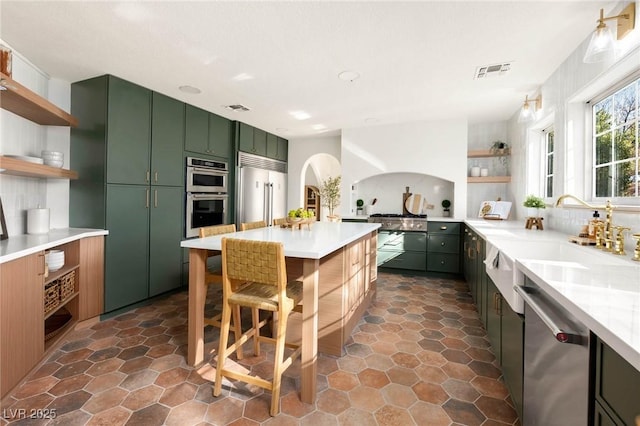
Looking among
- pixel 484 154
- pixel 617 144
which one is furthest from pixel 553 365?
pixel 484 154

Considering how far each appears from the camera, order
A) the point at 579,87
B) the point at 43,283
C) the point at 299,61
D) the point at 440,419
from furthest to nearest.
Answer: the point at 299,61
the point at 579,87
the point at 43,283
the point at 440,419

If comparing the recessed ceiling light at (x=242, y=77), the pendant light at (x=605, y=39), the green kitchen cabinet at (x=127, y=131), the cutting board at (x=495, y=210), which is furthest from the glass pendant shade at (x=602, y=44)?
the green kitchen cabinet at (x=127, y=131)

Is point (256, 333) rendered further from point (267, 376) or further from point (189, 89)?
point (189, 89)

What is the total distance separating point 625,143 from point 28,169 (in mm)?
4265

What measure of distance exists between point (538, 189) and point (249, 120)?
406 cm

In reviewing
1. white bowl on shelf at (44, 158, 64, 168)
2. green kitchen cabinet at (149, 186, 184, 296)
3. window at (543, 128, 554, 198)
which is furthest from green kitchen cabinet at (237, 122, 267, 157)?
window at (543, 128, 554, 198)

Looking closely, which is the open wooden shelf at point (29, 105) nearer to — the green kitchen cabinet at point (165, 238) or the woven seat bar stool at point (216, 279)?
the green kitchen cabinet at point (165, 238)

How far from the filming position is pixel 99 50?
2.43 metres

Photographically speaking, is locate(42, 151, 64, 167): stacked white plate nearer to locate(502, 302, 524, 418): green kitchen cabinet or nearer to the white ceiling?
the white ceiling

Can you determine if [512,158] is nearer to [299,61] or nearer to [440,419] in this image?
[299,61]

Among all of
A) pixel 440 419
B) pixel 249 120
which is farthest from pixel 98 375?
pixel 249 120

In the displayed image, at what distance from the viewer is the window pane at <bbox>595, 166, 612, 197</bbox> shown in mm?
2251

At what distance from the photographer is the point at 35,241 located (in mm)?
2199

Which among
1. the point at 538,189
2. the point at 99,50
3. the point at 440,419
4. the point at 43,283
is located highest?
the point at 99,50
